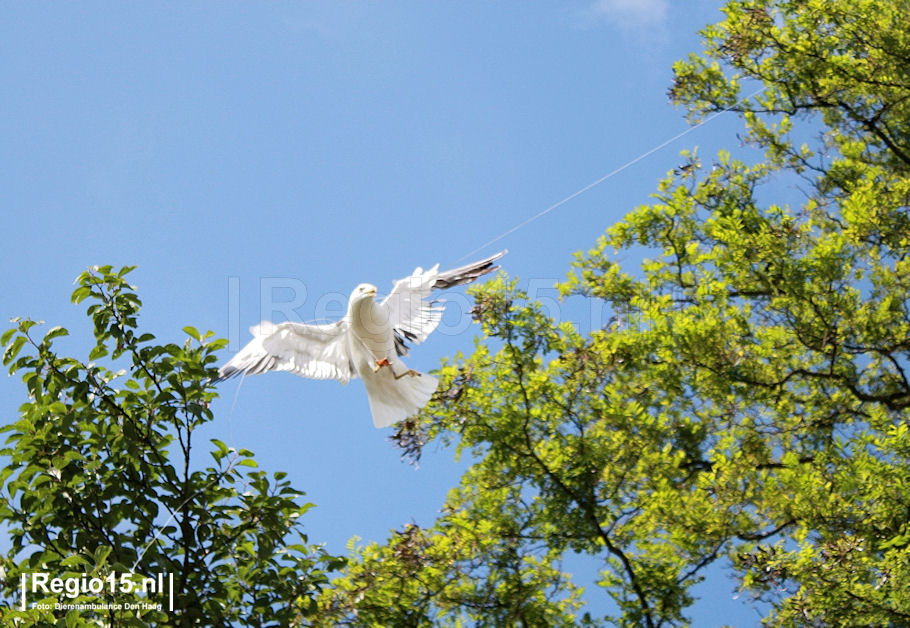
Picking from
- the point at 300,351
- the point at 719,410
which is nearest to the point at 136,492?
the point at 300,351

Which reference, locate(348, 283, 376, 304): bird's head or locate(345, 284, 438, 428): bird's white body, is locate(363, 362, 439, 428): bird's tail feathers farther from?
locate(348, 283, 376, 304): bird's head

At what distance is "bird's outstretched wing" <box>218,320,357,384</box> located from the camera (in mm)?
6797

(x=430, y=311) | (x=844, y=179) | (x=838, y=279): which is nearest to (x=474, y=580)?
(x=430, y=311)

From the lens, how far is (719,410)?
8430 mm

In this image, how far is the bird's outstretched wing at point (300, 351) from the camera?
6797mm

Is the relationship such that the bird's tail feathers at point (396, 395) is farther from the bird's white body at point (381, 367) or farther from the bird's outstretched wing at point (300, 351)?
the bird's outstretched wing at point (300, 351)

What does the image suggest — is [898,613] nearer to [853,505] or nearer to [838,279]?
[853,505]

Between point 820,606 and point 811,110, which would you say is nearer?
point 820,606

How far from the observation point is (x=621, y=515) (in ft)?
24.5

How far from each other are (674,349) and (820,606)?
2407 mm

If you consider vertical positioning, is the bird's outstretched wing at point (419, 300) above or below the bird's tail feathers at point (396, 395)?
above

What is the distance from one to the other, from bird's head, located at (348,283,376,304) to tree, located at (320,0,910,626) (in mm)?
1400

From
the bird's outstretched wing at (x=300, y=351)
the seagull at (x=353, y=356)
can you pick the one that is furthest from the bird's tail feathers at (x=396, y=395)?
the bird's outstretched wing at (x=300, y=351)

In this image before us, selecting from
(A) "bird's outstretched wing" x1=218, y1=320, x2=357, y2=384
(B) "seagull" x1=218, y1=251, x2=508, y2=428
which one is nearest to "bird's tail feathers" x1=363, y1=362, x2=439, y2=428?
(B) "seagull" x1=218, y1=251, x2=508, y2=428
